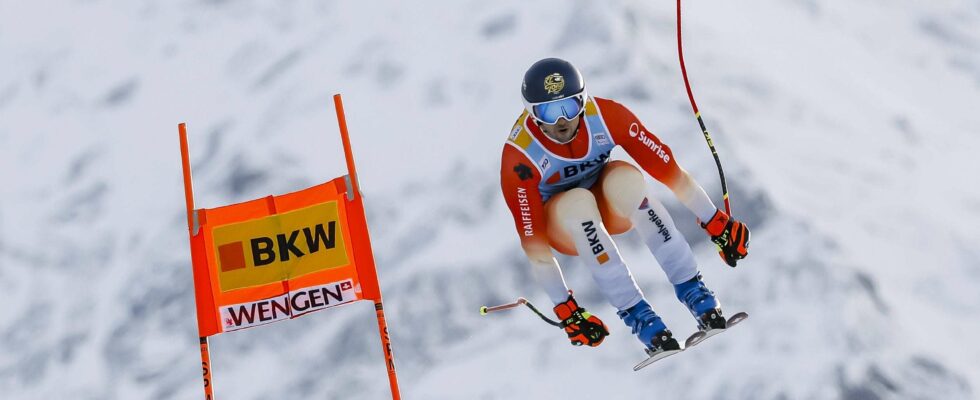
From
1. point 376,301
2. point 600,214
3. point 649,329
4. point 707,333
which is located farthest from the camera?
point 376,301

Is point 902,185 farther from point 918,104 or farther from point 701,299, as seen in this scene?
point 701,299

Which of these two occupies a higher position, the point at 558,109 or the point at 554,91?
the point at 554,91

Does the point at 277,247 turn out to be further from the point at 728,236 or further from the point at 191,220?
the point at 728,236

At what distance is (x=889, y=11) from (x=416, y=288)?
6313cm

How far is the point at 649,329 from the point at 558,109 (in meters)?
2.37

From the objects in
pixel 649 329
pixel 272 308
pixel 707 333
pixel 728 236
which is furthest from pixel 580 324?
pixel 272 308

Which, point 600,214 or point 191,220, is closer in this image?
point 600,214

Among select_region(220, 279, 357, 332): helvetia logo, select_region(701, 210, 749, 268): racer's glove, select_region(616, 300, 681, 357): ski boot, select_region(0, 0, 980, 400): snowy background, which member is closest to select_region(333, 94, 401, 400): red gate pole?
select_region(220, 279, 357, 332): helvetia logo

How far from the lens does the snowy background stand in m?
140

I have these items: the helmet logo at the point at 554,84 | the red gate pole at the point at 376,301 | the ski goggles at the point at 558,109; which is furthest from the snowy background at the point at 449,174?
the helmet logo at the point at 554,84

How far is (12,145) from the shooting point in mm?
146375

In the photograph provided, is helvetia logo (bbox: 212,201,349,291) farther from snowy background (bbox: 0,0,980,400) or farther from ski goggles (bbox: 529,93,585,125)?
snowy background (bbox: 0,0,980,400)

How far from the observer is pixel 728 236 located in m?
14.3

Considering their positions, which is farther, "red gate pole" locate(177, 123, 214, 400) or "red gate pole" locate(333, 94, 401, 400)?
Result: "red gate pole" locate(177, 123, 214, 400)
